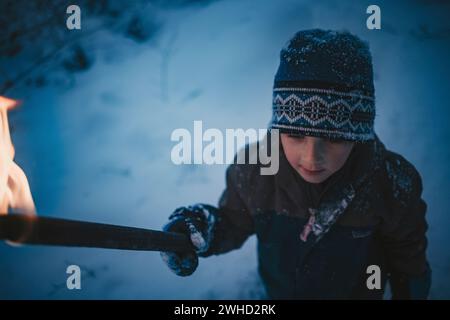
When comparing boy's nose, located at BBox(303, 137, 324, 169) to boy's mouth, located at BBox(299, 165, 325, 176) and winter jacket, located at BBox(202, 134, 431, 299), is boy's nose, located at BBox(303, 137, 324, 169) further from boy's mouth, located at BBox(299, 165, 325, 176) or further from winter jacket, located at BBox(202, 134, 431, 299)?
winter jacket, located at BBox(202, 134, 431, 299)

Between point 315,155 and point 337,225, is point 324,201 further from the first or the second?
point 315,155

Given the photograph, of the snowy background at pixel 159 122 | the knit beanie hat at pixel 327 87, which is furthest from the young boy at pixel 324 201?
the snowy background at pixel 159 122

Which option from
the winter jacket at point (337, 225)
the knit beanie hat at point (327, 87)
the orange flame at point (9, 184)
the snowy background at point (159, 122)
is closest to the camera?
the orange flame at point (9, 184)

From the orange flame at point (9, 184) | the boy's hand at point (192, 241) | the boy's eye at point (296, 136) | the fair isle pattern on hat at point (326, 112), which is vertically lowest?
the boy's hand at point (192, 241)

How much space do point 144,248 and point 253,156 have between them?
61cm

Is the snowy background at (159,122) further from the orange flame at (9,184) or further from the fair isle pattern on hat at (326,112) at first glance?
the orange flame at (9,184)

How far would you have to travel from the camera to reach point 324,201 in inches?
46.4

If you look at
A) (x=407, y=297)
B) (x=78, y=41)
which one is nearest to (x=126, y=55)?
(x=78, y=41)

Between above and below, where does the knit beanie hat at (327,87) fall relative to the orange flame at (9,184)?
above

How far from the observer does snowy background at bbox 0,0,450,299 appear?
154cm

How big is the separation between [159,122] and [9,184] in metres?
0.84

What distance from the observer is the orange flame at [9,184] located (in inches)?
31.7

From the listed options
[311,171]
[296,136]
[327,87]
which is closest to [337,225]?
[311,171]

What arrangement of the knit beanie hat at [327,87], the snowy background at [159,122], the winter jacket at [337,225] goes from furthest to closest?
1. the snowy background at [159,122]
2. the winter jacket at [337,225]
3. the knit beanie hat at [327,87]
